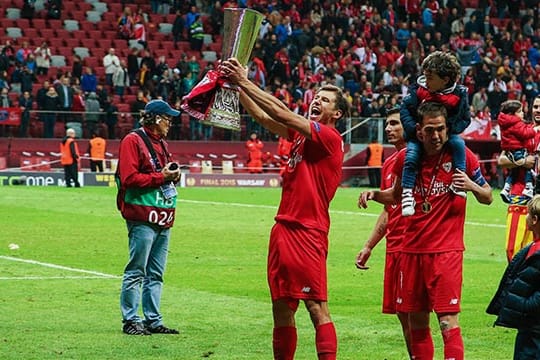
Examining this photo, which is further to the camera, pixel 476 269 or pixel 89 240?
pixel 89 240

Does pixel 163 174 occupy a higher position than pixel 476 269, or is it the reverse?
pixel 163 174

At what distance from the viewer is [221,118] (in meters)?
8.52

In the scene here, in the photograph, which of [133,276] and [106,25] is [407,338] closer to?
[133,276]

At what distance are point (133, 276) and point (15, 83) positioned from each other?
3199cm

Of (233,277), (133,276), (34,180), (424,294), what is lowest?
(34,180)

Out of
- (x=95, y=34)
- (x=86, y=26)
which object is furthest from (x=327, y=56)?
(x=86, y=26)

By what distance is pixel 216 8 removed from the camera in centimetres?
4966

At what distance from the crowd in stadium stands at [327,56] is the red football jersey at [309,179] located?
31232 mm

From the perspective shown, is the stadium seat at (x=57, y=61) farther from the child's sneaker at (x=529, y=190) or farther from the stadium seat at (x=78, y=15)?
the child's sneaker at (x=529, y=190)

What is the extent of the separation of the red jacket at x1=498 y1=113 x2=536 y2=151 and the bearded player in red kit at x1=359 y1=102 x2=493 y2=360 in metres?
4.16

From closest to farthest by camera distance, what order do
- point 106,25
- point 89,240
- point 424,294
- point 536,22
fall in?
point 424,294 < point 89,240 < point 106,25 < point 536,22

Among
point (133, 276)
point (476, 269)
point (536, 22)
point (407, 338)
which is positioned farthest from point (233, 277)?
point (536, 22)

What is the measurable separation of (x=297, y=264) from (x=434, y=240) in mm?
1009

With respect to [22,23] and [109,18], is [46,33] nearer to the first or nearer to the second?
[22,23]
